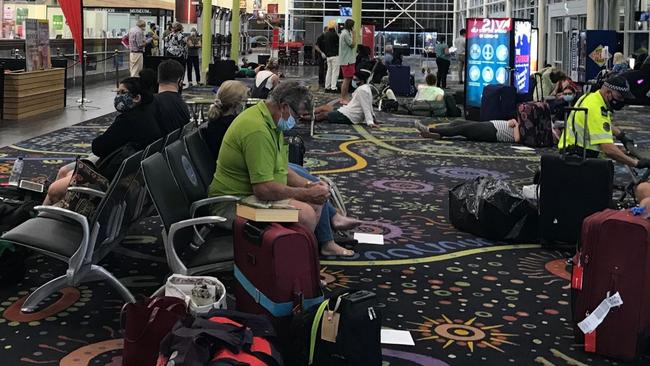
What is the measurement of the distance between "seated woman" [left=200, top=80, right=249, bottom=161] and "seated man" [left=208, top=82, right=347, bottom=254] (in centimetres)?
71

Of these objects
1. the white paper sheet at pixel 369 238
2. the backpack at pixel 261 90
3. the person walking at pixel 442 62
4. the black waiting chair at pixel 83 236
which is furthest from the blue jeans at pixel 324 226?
the person walking at pixel 442 62

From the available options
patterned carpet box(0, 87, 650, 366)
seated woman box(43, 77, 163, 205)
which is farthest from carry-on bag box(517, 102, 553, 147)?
seated woman box(43, 77, 163, 205)

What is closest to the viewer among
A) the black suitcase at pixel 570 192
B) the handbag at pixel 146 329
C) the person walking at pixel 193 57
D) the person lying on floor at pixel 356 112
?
the handbag at pixel 146 329

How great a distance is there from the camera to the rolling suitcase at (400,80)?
66.9 feet

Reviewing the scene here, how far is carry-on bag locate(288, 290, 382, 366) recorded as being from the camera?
325 cm

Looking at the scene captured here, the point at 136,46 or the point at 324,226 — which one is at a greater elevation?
the point at 136,46

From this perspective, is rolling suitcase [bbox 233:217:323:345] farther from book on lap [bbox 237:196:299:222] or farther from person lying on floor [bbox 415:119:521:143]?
person lying on floor [bbox 415:119:521:143]

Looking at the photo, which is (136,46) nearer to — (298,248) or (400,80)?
(400,80)

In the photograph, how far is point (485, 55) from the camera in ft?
48.4

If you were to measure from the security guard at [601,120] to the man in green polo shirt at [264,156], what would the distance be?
2.40 meters

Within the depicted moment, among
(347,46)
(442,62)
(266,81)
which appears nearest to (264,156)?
→ (266,81)

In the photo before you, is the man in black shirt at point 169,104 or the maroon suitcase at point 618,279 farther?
the man in black shirt at point 169,104

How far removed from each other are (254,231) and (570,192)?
9.12ft

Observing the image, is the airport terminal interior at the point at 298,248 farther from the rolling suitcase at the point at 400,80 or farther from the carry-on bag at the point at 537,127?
the rolling suitcase at the point at 400,80
